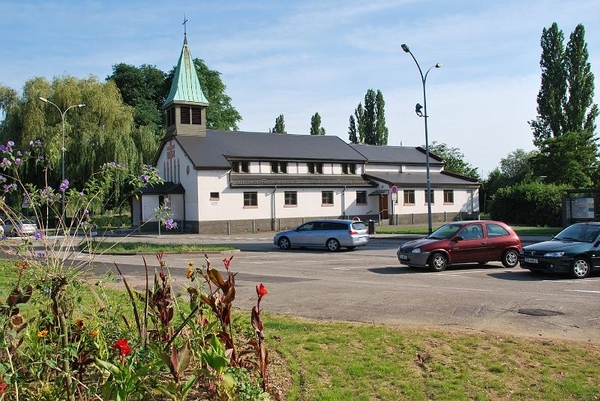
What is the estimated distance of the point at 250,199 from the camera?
42.2m

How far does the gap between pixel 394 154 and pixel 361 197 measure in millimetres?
9084

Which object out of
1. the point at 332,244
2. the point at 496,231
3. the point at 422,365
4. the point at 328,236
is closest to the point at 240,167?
the point at 328,236

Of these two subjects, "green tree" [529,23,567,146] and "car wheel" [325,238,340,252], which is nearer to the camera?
"car wheel" [325,238,340,252]

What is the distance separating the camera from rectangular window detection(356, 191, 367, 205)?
156ft

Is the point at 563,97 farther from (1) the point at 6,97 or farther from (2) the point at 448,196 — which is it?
(1) the point at 6,97

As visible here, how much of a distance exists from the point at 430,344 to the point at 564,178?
5066cm

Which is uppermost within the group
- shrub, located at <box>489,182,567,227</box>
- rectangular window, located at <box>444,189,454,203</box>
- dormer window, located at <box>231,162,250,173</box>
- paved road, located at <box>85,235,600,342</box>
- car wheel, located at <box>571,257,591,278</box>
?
dormer window, located at <box>231,162,250,173</box>

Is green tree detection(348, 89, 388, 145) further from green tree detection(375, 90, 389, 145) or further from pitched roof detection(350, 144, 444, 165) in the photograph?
pitched roof detection(350, 144, 444, 165)

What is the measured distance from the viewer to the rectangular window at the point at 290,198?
43.7 meters

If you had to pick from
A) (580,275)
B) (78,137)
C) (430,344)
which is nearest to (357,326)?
(430,344)

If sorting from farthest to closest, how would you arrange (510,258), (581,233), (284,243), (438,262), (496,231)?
(284,243) → (496,231) → (510,258) → (438,262) → (581,233)

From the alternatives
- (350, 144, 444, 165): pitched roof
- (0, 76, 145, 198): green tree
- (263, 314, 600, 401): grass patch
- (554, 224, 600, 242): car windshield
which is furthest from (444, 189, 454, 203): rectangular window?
(263, 314, 600, 401): grass patch

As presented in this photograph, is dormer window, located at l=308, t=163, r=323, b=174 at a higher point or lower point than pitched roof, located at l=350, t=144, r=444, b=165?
lower

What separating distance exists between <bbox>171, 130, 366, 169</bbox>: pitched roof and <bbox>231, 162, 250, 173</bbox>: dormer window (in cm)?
51
